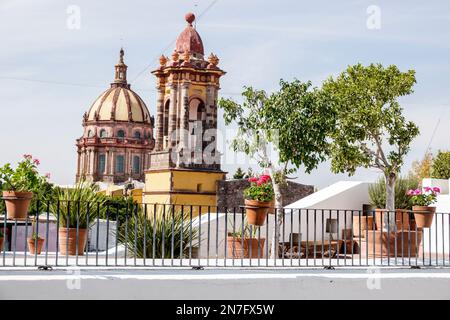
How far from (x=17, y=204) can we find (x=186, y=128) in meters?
35.9

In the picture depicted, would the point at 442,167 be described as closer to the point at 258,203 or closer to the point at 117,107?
the point at 258,203

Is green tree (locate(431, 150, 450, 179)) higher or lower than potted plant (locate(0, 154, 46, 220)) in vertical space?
higher

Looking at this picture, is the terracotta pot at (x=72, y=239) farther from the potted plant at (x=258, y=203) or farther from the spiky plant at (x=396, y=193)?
the spiky plant at (x=396, y=193)

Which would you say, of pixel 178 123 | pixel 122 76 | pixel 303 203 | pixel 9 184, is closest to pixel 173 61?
pixel 178 123

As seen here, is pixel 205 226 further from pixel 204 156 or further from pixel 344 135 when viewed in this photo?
pixel 204 156

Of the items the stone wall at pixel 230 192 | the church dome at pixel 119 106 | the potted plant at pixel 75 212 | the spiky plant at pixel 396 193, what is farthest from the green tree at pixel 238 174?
the potted plant at pixel 75 212

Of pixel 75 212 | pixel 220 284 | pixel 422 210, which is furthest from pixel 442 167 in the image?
pixel 220 284

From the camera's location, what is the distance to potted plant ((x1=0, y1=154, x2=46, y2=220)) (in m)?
Result: 8.12

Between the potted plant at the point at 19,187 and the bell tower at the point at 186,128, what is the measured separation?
34.9 m

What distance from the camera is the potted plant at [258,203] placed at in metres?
9.30

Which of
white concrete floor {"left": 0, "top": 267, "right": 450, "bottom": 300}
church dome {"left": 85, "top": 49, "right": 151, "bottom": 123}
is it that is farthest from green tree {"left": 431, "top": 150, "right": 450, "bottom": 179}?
church dome {"left": 85, "top": 49, "right": 151, "bottom": 123}

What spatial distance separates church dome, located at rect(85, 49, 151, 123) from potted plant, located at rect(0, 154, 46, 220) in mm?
75612

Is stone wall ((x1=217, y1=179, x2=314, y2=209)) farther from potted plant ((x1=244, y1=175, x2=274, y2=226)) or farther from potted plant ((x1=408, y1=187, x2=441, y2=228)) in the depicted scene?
potted plant ((x1=244, y1=175, x2=274, y2=226))
